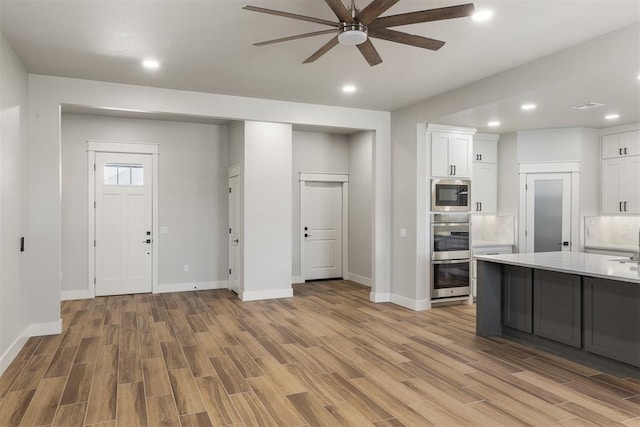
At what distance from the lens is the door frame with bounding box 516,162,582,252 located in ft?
22.2

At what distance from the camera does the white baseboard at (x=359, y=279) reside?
7953 mm

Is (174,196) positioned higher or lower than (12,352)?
higher

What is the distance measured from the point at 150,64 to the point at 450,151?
4215 millimetres

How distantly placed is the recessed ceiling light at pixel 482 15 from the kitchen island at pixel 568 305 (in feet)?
7.52

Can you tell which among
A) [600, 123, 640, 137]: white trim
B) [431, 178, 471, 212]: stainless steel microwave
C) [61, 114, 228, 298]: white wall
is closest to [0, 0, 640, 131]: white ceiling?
[431, 178, 471, 212]: stainless steel microwave

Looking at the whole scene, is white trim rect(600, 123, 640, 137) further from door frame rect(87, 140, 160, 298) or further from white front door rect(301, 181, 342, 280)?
door frame rect(87, 140, 160, 298)

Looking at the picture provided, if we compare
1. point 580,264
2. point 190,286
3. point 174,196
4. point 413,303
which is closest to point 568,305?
point 580,264

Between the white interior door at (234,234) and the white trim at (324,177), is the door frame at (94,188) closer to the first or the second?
the white interior door at (234,234)

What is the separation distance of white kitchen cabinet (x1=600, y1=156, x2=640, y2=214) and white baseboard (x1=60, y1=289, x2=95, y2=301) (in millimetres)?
8308

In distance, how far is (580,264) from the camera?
161 inches

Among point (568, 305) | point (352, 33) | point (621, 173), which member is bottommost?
point (568, 305)

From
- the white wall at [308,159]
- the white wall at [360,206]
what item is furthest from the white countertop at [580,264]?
the white wall at [308,159]

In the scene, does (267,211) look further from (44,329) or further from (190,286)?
(44,329)

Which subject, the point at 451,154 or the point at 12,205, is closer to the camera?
the point at 12,205
